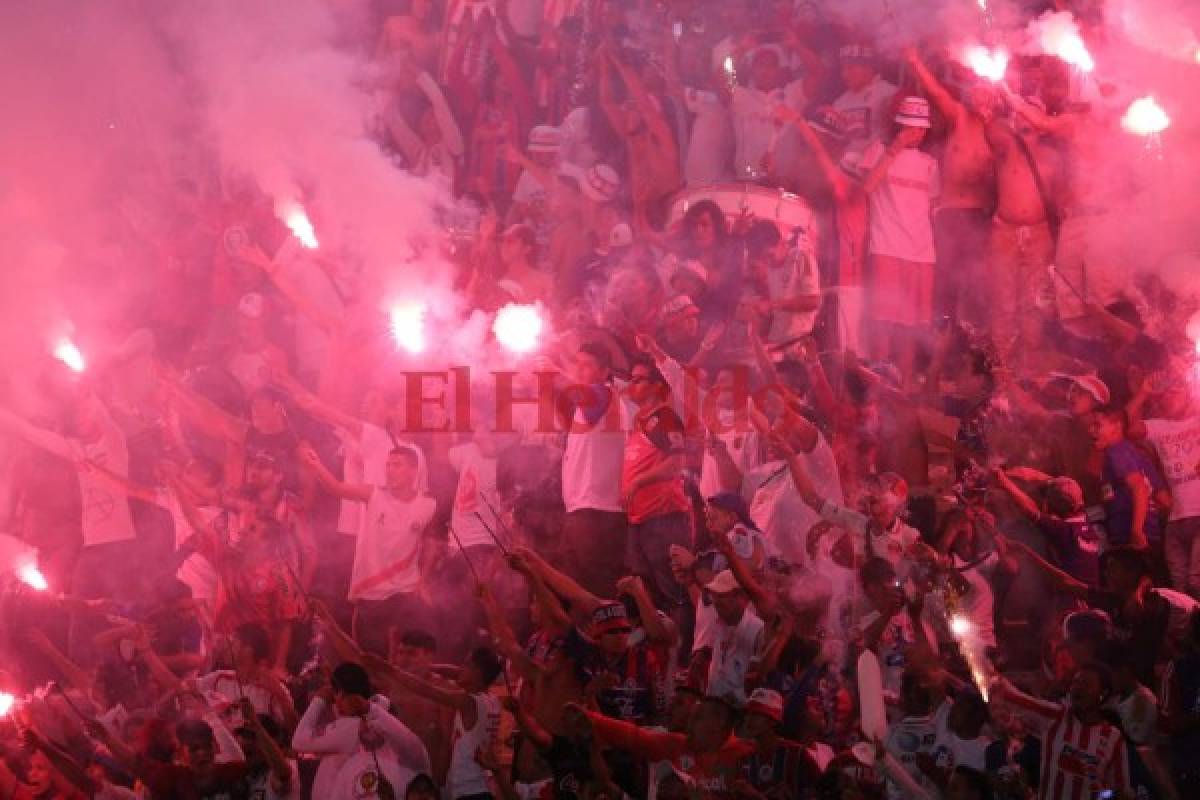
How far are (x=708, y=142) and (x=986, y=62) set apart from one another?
151 cm

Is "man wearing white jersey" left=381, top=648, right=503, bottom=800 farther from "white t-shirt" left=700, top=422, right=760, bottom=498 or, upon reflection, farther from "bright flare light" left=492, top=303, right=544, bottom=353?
"bright flare light" left=492, top=303, right=544, bottom=353

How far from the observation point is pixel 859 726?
24.8 feet

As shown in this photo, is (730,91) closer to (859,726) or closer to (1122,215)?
(1122,215)

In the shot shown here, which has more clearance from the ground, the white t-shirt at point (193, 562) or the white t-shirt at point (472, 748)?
the white t-shirt at point (193, 562)

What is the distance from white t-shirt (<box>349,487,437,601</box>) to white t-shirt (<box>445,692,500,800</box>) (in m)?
1.23

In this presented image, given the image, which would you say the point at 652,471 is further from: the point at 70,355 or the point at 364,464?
the point at 70,355

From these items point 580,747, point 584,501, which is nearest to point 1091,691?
point 580,747

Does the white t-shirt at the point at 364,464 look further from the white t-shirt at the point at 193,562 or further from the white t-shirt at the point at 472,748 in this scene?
the white t-shirt at the point at 472,748

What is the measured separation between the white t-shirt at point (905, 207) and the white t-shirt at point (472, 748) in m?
2.97

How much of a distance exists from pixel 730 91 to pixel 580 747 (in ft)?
11.8

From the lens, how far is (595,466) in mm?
8719

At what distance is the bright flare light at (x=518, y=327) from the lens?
30.2 ft

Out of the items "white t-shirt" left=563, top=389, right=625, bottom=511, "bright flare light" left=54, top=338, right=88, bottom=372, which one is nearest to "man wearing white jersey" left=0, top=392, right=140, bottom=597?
"bright flare light" left=54, top=338, right=88, bottom=372

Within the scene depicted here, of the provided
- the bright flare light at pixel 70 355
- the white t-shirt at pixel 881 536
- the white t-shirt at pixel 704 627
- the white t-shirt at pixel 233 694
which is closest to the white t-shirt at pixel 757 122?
the white t-shirt at pixel 881 536
